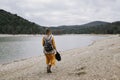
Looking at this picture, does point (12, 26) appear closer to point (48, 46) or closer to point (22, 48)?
point (22, 48)

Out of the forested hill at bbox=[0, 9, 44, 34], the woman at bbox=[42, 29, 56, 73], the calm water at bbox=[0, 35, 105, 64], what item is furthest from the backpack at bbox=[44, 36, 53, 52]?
the forested hill at bbox=[0, 9, 44, 34]

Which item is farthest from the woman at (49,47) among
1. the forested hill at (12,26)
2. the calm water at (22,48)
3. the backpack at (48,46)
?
the forested hill at (12,26)

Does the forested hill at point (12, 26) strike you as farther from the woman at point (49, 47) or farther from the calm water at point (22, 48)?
the woman at point (49, 47)

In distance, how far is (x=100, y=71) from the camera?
1258 cm

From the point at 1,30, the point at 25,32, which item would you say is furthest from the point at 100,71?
the point at 25,32

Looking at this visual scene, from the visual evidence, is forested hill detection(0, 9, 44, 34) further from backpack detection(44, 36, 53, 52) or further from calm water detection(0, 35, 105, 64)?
backpack detection(44, 36, 53, 52)

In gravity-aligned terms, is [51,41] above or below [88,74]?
above

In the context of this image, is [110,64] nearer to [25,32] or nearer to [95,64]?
[95,64]

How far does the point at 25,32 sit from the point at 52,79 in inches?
6975

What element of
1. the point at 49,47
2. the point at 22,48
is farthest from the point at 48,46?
the point at 22,48

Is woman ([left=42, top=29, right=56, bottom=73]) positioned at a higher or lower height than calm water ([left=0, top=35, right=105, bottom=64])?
higher

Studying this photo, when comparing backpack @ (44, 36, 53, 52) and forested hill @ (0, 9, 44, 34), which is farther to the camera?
forested hill @ (0, 9, 44, 34)

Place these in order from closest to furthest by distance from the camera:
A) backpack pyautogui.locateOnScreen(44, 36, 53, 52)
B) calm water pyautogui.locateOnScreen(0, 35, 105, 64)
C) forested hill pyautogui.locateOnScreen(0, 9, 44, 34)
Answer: backpack pyautogui.locateOnScreen(44, 36, 53, 52), calm water pyautogui.locateOnScreen(0, 35, 105, 64), forested hill pyautogui.locateOnScreen(0, 9, 44, 34)

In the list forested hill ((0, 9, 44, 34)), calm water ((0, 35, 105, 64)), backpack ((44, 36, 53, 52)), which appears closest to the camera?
backpack ((44, 36, 53, 52))
